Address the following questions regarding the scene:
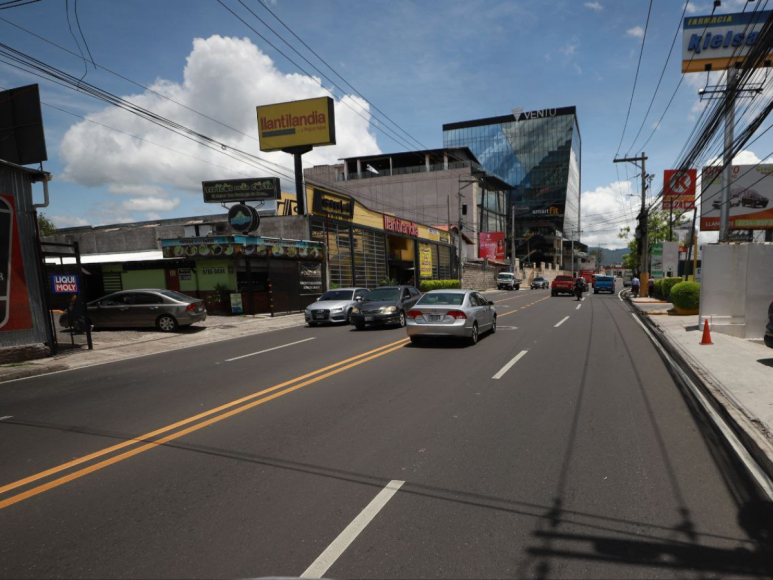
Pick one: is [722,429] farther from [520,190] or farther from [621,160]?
[520,190]

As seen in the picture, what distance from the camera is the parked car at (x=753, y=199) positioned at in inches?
1417

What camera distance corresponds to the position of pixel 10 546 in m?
3.15

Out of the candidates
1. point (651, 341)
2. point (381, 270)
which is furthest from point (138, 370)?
point (381, 270)

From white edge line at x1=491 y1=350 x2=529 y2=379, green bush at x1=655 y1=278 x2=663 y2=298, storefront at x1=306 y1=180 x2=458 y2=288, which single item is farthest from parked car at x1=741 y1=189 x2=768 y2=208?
white edge line at x1=491 y1=350 x2=529 y2=379

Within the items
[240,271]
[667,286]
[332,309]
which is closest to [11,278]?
[332,309]

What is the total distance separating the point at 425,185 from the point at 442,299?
65.0m

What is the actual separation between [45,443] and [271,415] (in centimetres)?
252

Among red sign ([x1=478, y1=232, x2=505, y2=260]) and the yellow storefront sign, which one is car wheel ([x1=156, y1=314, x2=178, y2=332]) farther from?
red sign ([x1=478, y1=232, x2=505, y2=260])

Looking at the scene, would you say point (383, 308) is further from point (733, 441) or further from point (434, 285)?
point (434, 285)

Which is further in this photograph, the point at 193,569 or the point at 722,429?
the point at 722,429

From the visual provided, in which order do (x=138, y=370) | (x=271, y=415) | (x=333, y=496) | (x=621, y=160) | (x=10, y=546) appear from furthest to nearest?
1. (x=621, y=160)
2. (x=138, y=370)
3. (x=271, y=415)
4. (x=333, y=496)
5. (x=10, y=546)

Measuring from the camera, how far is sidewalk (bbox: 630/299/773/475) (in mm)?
5230

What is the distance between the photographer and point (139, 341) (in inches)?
580

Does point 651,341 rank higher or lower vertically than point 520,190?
lower
